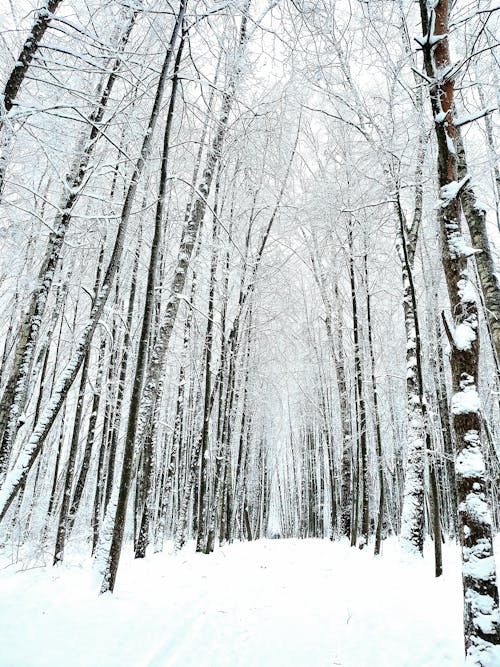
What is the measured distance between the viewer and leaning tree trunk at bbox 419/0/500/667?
2.76 metres

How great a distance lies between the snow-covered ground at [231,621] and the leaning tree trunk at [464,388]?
0.36m

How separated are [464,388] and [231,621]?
3157 millimetres

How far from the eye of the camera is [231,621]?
4.04 m

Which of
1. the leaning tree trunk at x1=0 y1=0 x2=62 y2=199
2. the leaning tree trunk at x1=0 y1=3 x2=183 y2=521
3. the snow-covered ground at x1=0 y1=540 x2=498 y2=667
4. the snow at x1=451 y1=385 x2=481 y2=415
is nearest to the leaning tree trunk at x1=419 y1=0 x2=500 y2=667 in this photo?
the snow at x1=451 y1=385 x2=481 y2=415

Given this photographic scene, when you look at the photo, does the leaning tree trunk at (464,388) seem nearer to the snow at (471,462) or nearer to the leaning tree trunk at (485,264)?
the snow at (471,462)

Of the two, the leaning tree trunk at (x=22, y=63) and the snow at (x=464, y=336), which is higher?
the leaning tree trunk at (x=22, y=63)

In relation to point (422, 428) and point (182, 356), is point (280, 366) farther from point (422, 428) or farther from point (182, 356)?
point (422, 428)

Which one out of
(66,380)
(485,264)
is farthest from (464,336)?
(66,380)


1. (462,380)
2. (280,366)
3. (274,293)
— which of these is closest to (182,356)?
(274,293)

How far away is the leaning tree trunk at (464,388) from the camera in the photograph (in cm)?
276

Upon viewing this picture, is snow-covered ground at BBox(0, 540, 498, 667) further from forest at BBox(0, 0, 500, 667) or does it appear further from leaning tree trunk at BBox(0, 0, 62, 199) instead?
leaning tree trunk at BBox(0, 0, 62, 199)

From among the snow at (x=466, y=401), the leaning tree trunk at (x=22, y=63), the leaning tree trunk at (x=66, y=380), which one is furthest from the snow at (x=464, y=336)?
the leaning tree trunk at (x=22, y=63)

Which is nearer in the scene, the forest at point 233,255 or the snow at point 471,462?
the snow at point 471,462

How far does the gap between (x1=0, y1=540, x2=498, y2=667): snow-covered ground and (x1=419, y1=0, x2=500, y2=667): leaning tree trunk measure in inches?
14.2
